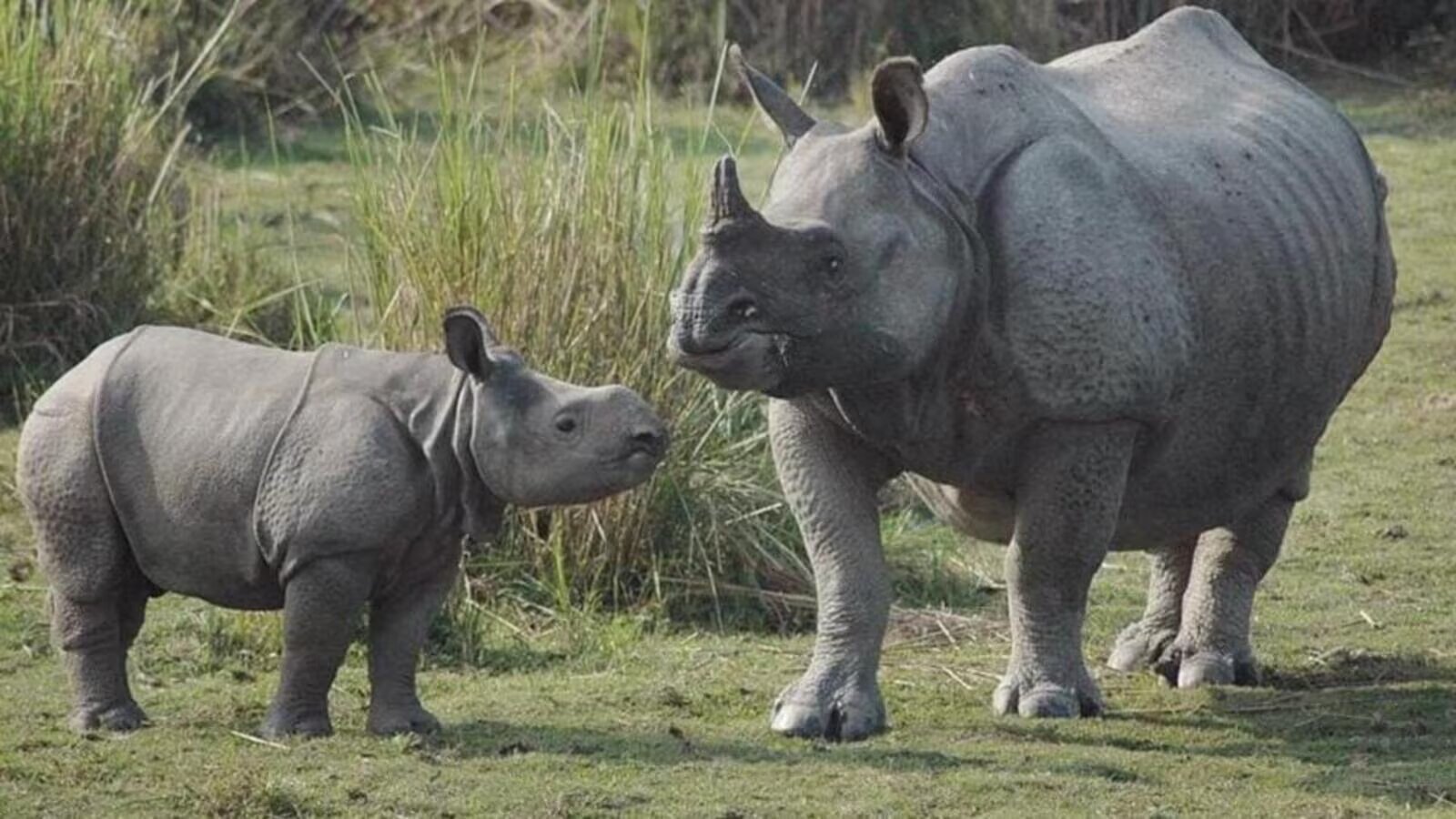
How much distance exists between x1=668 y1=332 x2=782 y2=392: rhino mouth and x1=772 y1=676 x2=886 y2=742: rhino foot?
880mm

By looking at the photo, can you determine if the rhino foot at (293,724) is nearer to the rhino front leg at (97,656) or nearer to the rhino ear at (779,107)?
the rhino front leg at (97,656)

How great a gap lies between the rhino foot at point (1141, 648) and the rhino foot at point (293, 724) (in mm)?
2246

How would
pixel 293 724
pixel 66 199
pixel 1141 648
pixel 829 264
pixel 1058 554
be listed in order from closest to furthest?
pixel 829 264 → pixel 293 724 → pixel 1058 554 → pixel 1141 648 → pixel 66 199

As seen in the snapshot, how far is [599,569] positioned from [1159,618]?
1582 millimetres

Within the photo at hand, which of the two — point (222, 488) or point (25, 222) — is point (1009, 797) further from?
point (25, 222)

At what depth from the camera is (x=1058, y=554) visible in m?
7.37

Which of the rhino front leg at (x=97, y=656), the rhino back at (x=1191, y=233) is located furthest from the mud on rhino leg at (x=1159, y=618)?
the rhino front leg at (x=97, y=656)

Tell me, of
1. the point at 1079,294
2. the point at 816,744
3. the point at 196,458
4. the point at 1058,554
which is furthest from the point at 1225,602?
the point at 196,458

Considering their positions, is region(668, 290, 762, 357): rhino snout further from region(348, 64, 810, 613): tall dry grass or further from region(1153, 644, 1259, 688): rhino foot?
region(348, 64, 810, 613): tall dry grass

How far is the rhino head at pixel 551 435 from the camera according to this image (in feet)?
22.7

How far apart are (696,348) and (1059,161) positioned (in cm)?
110

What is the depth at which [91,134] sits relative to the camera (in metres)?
11.4

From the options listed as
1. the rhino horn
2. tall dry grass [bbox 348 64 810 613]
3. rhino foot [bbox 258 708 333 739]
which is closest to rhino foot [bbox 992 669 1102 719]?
the rhino horn

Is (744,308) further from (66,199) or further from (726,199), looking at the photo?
(66,199)
